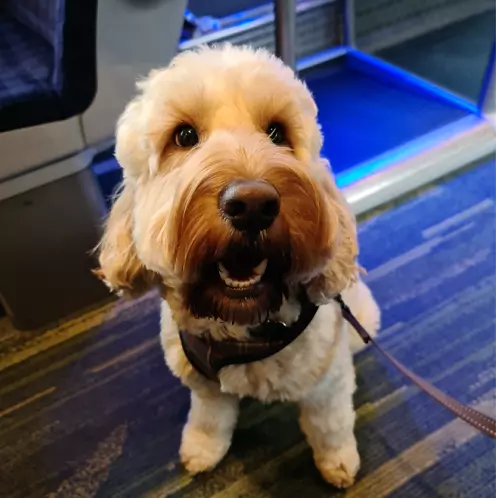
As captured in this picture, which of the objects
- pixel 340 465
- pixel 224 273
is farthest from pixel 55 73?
pixel 340 465

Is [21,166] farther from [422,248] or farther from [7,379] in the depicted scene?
[422,248]

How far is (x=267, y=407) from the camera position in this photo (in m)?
1.70

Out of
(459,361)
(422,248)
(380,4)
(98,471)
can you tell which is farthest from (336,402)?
(380,4)

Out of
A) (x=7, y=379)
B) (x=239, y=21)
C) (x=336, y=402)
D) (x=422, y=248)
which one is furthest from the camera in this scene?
(x=239, y=21)

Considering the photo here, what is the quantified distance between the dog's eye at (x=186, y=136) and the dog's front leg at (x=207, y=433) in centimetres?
64

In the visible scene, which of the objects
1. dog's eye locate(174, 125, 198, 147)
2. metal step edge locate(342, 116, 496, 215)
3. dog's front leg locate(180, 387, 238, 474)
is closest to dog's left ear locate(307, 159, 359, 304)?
dog's eye locate(174, 125, 198, 147)

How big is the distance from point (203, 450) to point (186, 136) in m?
0.81

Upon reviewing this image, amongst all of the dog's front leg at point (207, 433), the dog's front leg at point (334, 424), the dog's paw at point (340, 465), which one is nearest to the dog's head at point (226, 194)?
the dog's front leg at point (334, 424)

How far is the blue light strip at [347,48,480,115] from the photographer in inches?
107

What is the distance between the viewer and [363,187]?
7.72ft

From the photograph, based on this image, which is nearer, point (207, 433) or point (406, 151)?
point (207, 433)

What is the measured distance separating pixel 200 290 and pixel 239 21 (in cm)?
188

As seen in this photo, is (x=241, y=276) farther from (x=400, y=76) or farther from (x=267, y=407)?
(x=400, y=76)

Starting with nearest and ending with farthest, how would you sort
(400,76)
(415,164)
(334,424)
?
1. (334,424)
2. (415,164)
3. (400,76)
